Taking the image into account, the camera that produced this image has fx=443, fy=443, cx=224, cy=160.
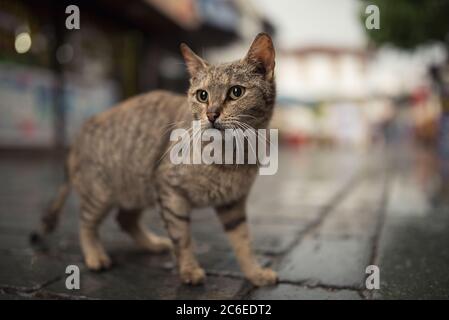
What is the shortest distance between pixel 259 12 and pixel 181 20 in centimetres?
1327

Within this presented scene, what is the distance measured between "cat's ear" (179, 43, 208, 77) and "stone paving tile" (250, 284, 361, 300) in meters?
1.15

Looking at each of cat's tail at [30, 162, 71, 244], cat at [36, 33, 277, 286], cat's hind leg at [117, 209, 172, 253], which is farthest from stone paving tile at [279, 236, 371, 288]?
cat's tail at [30, 162, 71, 244]

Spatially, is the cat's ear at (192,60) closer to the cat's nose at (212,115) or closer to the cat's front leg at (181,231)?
the cat's nose at (212,115)

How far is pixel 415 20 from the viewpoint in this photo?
32.8 feet

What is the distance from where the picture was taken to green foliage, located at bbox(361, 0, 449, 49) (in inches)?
369

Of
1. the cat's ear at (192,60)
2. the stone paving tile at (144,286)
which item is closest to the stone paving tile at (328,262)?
Result: the stone paving tile at (144,286)

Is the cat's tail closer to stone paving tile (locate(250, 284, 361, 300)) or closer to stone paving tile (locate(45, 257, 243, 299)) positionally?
stone paving tile (locate(45, 257, 243, 299))

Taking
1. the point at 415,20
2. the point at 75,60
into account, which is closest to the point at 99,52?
the point at 75,60

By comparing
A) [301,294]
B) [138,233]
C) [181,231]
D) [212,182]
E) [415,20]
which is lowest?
[301,294]

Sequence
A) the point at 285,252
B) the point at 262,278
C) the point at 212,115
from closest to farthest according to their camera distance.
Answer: the point at 212,115 → the point at 262,278 → the point at 285,252

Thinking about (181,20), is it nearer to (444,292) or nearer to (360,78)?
(444,292)

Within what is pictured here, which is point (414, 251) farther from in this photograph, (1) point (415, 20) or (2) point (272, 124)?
(1) point (415, 20)

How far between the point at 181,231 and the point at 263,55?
3.18 ft
